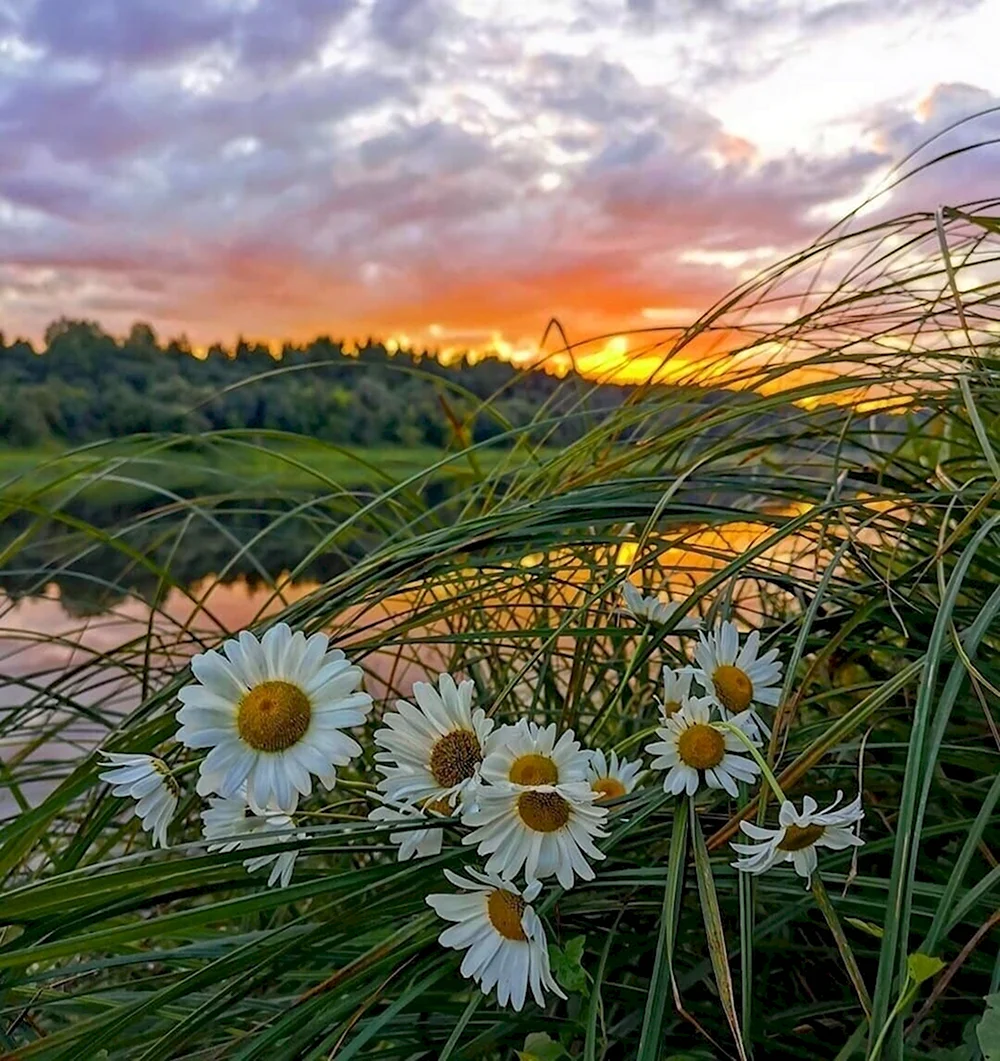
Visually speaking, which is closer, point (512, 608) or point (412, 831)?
point (412, 831)

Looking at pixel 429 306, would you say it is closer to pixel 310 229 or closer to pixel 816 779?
pixel 310 229

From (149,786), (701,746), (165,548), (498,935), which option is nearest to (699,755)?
(701,746)

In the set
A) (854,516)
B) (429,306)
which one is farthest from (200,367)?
(854,516)

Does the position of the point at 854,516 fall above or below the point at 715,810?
above

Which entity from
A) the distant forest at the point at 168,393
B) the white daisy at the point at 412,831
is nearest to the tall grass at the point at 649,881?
the white daisy at the point at 412,831

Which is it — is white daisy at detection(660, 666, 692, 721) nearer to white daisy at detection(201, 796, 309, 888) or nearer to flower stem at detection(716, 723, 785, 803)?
flower stem at detection(716, 723, 785, 803)

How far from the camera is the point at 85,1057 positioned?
334 mm

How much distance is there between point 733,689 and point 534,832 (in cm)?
12

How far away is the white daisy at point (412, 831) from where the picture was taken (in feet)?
1.14

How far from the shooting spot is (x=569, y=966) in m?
0.35

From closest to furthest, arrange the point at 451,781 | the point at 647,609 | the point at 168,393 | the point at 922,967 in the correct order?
the point at 922,967 < the point at 451,781 < the point at 647,609 < the point at 168,393

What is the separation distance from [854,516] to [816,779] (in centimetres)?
16

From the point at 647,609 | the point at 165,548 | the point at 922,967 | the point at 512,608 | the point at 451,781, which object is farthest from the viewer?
the point at 165,548

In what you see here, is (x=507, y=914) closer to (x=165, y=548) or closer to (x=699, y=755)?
(x=699, y=755)
